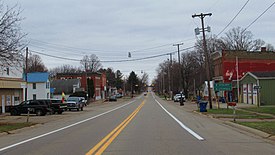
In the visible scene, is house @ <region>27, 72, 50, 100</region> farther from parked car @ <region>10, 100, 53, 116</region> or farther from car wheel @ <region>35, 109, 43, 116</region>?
car wheel @ <region>35, 109, 43, 116</region>

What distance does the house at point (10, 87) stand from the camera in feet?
137

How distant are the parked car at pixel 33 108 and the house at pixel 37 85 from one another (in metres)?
34.7

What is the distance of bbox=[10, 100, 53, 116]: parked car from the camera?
131 ft

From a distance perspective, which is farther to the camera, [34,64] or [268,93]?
[34,64]

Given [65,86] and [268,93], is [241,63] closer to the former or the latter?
[268,93]

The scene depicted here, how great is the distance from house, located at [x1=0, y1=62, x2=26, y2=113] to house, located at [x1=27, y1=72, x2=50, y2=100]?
27.6 metres

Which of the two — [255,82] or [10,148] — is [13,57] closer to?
[10,148]

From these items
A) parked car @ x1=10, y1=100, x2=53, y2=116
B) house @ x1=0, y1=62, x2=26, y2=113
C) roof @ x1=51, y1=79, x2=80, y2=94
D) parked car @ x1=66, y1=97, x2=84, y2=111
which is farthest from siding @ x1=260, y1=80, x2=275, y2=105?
roof @ x1=51, y1=79, x2=80, y2=94

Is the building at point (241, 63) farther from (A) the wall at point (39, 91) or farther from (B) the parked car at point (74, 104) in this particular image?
(A) the wall at point (39, 91)

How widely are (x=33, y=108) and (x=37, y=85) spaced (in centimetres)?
3674

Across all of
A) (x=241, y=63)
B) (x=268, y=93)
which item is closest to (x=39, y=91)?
(x=241, y=63)

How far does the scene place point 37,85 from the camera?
75688mm

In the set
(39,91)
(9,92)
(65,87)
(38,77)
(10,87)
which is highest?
(38,77)

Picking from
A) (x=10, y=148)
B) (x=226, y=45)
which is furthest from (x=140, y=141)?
(x=226, y=45)
